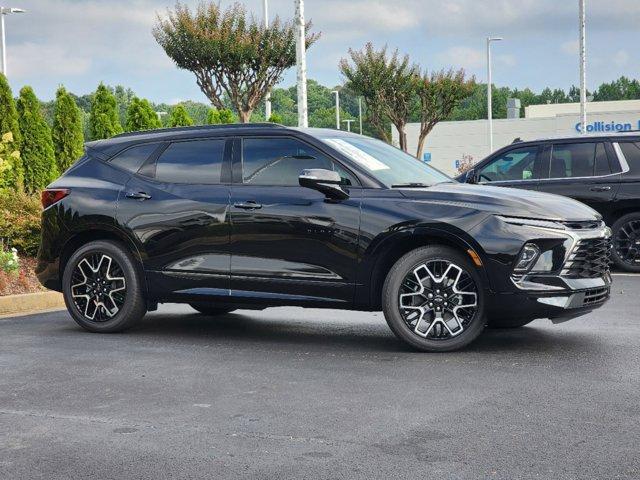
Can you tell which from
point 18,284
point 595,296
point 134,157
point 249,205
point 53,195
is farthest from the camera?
point 18,284

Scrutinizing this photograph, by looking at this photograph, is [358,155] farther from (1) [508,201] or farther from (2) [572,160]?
(2) [572,160]

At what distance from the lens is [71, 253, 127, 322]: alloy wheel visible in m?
9.16

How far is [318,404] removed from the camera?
630 cm

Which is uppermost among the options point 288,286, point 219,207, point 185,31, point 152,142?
point 185,31

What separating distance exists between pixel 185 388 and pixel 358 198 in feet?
7.14

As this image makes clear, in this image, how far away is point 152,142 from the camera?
30.7 feet

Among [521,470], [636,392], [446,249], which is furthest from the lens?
[446,249]

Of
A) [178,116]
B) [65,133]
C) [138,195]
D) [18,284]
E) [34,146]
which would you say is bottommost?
[18,284]

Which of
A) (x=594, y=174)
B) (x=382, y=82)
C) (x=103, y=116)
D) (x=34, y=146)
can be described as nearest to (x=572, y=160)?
(x=594, y=174)

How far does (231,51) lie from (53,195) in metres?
25.2

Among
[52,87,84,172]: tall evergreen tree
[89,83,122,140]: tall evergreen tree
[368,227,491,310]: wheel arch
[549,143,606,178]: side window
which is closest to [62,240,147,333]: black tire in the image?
[368,227,491,310]: wheel arch

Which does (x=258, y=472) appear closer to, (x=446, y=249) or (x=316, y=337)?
(x=446, y=249)

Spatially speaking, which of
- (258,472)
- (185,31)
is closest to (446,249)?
(258,472)

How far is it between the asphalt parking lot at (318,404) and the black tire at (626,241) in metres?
4.95
